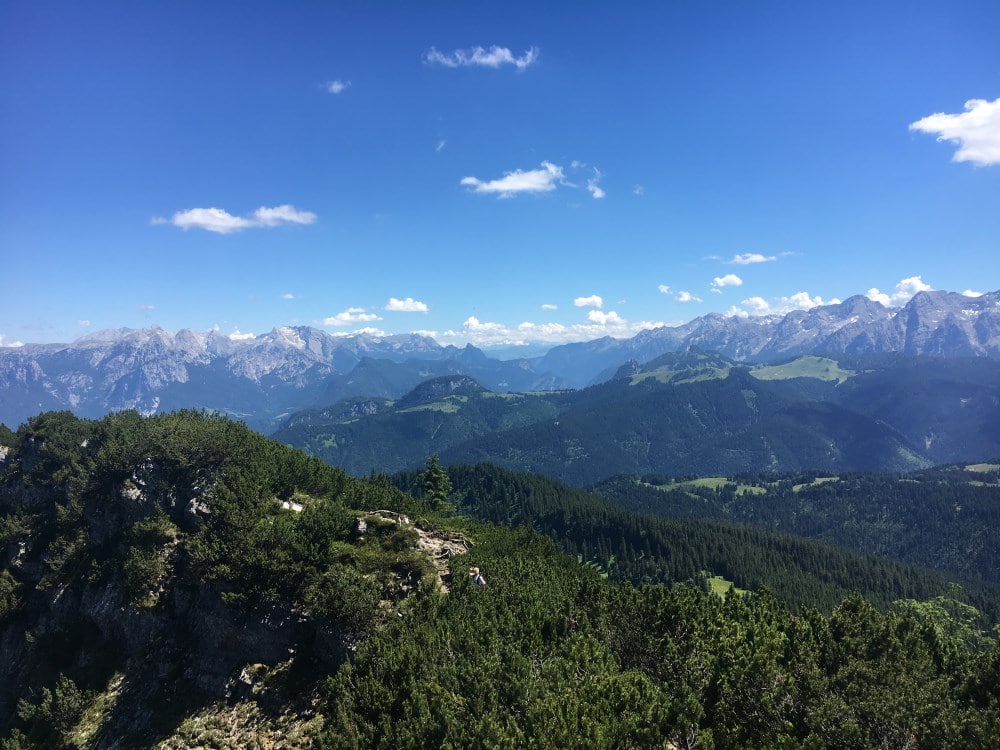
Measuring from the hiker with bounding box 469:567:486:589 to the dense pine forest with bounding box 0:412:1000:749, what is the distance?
144 centimetres

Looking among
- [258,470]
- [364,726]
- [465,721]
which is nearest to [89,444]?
[258,470]

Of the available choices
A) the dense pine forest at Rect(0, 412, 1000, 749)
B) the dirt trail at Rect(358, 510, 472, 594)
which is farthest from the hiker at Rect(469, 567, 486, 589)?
the dirt trail at Rect(358, 510, 472, 594)

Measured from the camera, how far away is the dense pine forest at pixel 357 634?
32.3m

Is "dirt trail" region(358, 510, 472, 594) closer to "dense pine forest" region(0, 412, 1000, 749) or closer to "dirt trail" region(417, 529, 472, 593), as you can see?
"dirt trail" region(417, 529, 472, 593)

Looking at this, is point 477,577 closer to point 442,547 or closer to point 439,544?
point 442,547

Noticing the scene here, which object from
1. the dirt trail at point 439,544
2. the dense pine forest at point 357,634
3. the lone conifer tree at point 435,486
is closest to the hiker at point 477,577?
the dense pine forest at point 357,634

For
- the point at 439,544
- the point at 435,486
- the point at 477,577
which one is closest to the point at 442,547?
the point at 439,544

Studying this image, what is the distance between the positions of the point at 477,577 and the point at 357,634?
50.0ft

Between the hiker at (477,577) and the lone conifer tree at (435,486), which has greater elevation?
the hiker at (477,577)

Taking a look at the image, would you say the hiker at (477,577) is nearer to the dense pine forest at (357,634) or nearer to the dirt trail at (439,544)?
the dense pine forest at (357,634)

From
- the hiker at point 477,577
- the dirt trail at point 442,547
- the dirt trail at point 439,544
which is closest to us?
the hiker at point 477,577

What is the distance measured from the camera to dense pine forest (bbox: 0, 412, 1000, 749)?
1272 inches

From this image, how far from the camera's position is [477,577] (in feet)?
204

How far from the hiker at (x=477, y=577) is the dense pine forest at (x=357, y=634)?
4.71ft
